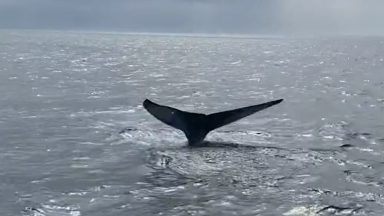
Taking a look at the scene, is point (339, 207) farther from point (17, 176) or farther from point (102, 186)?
point (17, 176)

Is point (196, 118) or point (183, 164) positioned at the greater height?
point (196, 118)

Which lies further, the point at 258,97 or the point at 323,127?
the point at 258,97

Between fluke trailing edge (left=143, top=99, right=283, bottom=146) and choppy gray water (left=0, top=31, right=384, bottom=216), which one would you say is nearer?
choppy gray water (left=0, top=31, right=384, bottom=216)

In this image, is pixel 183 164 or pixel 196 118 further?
pixel 196 118

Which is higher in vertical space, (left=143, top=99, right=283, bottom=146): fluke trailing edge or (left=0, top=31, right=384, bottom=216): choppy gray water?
(left=143, top=99, right=283, bottom=146): fluke trailing edge

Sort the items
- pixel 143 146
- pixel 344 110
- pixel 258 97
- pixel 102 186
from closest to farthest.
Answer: pixel 102 186
pixel 143 146
pixel 344 110
pixel 258 97

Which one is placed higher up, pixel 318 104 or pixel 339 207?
pixel 318 104

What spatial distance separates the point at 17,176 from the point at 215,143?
7.45 m

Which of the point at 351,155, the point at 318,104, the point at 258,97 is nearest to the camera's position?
the point at 351,155

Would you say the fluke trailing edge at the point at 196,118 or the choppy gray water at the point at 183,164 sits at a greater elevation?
the fluke trailing edge at the point at 196,118

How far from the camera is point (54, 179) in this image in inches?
590

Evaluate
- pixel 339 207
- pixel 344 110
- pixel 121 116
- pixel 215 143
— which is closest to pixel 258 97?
pixel 344 110

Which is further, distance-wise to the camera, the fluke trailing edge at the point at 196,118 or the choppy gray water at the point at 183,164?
the fluke trailing edge at the point at 196,118

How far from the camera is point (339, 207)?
41.4ft
